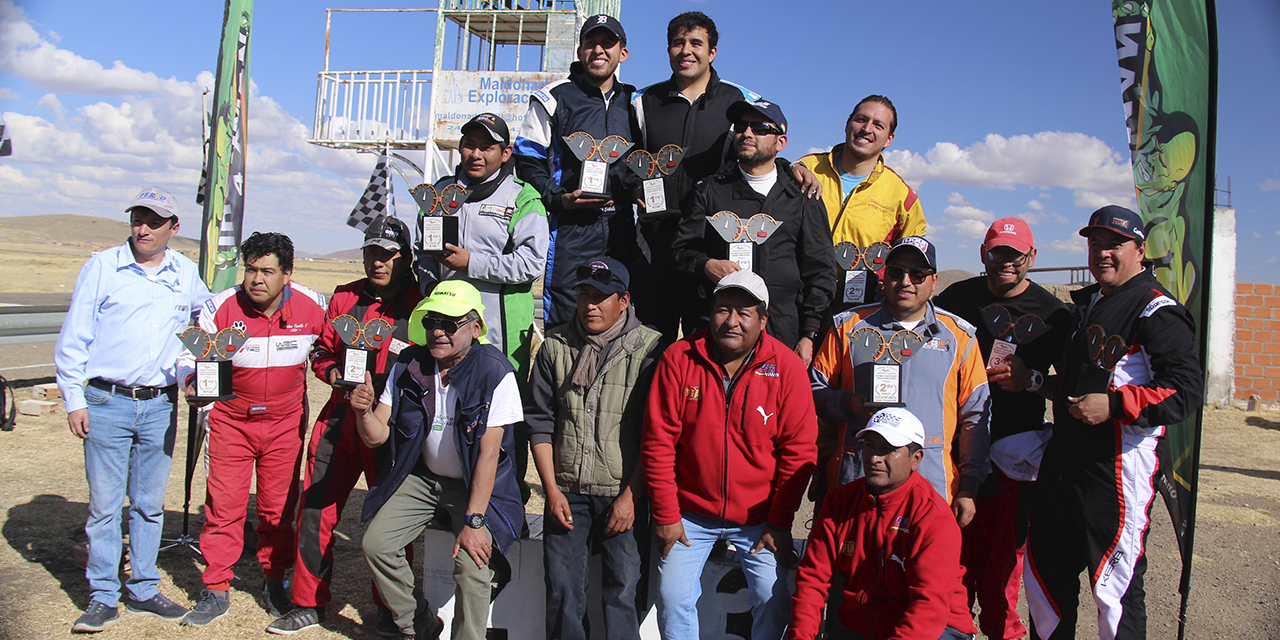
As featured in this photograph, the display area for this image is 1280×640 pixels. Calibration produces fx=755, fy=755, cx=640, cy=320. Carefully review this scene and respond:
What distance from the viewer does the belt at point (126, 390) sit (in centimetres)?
416

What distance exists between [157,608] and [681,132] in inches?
161

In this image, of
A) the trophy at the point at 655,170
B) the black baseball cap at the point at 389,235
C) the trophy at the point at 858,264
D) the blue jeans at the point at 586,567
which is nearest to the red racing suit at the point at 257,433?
the black baseball cap at the point at 389,235

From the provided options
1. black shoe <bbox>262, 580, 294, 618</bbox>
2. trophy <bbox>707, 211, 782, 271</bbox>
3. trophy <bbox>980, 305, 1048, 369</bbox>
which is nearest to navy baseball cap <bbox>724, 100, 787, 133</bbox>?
trophy <bbox>707, 211, 782, 271</bbox>

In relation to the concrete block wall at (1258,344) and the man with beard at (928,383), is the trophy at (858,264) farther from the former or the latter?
the concrete block wall at (1258,344)

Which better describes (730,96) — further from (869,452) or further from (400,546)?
(400,546)

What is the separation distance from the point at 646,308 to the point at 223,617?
3.06 m

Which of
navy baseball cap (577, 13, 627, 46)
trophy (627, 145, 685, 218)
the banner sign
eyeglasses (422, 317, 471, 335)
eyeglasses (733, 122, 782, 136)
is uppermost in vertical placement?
the banner sign

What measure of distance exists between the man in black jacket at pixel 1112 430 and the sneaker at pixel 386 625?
342 cm

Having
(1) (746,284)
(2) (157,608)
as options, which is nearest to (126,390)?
(2) (157,608)

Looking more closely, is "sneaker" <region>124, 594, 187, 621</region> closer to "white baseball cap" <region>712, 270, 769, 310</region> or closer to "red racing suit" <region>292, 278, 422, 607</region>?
"red racing suit" <region>292, 278, 422, 607</region>

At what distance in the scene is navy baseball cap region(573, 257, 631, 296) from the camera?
3.83m

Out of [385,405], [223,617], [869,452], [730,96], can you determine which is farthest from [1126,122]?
[223,617]

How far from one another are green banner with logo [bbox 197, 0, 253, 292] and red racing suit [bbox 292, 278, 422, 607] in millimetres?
1797

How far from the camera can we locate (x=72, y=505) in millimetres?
6285
